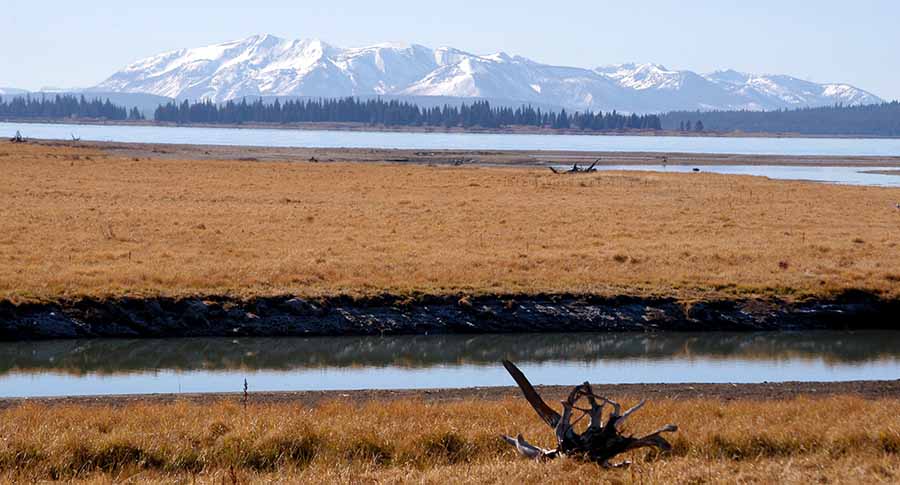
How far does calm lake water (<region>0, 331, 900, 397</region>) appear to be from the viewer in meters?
22.2

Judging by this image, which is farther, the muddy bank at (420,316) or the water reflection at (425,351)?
the muddy bank at (420,316)

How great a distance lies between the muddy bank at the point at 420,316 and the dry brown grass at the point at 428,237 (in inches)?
24.2

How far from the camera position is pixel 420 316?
2725 cm

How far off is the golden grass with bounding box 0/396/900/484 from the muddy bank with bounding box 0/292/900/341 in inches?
408

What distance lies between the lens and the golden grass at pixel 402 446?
11055mm

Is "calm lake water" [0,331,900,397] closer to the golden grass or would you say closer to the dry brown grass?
the dry brown grass

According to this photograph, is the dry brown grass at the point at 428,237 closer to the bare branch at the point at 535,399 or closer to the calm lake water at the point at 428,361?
the calm lake water at the point at 428,361

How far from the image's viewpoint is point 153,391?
2105 cm

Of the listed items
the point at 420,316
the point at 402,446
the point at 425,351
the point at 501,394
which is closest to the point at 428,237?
the point at 420,316

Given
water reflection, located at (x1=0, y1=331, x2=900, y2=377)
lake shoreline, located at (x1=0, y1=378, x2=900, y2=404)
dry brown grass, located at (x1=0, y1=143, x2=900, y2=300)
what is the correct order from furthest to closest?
dry brown grass, located at (x1=0, y1=143, x2=900, y2=300), water reflection, located at (x1=0, y1=331, x2=900, y2=377), lake shoreline, located at (x1=0, y1=378, x2=900, y2=404)

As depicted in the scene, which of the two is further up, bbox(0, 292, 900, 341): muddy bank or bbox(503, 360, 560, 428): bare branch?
bbox(503, 360, 560, 428): bare branch

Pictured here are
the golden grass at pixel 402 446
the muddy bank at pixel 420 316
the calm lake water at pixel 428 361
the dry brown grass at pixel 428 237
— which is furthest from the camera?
the dry brown grass at pixel 428 237

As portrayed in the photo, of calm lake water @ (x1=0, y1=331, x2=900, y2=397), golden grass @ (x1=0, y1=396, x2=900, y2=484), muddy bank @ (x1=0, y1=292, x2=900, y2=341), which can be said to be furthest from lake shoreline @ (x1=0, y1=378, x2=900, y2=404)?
muddy bank @ (x1=0, y1=292, x2=900, y2=341)

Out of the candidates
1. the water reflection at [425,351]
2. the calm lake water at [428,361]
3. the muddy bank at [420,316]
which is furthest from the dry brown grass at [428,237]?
the calm lake water at [428,361]
